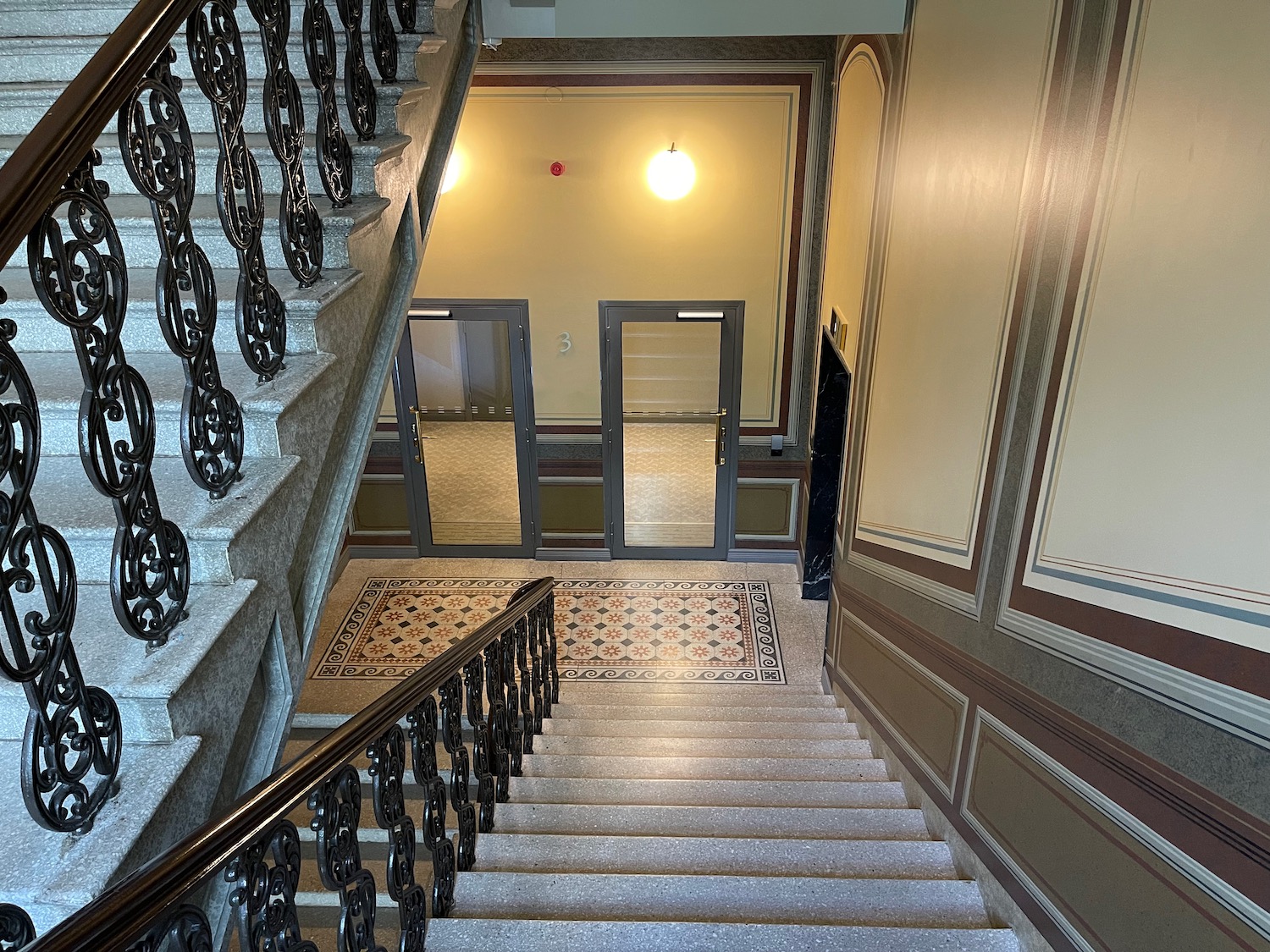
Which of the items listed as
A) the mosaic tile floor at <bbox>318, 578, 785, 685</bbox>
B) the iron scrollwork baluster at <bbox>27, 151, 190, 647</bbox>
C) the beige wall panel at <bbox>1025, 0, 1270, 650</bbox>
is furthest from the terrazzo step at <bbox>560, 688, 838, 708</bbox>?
the iron scrollwork baluster at <bbox>27, 151, 190, 647</bbox>

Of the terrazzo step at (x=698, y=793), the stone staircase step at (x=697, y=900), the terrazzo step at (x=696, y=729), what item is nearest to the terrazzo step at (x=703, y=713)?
the terrazzo step at (x=696, y=729)

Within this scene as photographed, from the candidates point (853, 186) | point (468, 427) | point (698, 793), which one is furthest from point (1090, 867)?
point (468, 427)

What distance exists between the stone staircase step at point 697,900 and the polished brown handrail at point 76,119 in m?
1.91

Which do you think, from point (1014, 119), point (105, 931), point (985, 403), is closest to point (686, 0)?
point (1014, 119)

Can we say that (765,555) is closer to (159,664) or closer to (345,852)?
(345,852)

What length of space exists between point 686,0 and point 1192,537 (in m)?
3.00

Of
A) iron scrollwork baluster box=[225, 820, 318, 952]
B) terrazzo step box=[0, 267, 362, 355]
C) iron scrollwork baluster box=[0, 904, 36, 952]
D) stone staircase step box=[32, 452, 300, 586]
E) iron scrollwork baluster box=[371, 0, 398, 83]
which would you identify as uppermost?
iron scrollwork baluster box=[371, 0, 398, 83]

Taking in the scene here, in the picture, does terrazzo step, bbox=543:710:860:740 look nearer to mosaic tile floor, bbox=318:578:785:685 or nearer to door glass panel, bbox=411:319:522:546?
mosaic tile floor, bbox=318:578:785:685

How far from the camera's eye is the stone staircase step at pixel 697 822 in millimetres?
2801

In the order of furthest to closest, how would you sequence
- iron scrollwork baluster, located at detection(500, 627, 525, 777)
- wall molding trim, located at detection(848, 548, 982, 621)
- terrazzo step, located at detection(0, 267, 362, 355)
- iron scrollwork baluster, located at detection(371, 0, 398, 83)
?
iron scrollwork baluster, located at detection(500, 627, 525, 777) → wall molding trim, located at detection(848, 548, 982, 621) → iron scrollwork baluster, located at detection(371, 0, 398, 83) → terrazzo step, located at detection(0, 267, 362, 355)

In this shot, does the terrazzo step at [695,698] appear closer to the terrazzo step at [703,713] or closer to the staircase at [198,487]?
the terrazzo step at [703,713]

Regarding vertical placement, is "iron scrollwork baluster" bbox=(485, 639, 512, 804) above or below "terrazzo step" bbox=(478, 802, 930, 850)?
above

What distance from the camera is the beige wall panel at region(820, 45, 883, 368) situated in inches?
165

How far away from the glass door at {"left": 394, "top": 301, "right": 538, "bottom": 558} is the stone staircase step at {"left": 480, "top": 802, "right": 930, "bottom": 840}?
398 cm
